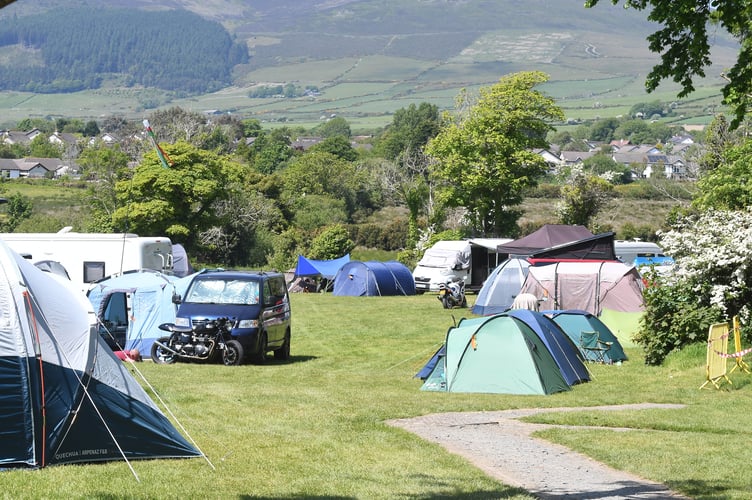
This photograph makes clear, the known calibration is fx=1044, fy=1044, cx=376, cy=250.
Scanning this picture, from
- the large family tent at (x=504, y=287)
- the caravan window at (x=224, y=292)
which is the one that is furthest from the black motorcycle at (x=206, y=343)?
the large family tent at (x=504, y=287)

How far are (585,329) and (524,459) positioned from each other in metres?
10.6

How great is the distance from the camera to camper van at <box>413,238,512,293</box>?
40.8 meters

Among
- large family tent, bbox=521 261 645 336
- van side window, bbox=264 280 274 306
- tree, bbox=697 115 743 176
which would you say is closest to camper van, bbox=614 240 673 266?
tree, bbox=697 115 743 176

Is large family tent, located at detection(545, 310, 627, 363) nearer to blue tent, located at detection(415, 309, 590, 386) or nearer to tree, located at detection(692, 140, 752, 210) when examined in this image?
blue tent, located at detection(415, 309, 590, 386)

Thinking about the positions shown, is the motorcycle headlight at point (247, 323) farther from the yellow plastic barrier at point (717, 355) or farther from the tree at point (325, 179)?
the tree at point (325, 179)

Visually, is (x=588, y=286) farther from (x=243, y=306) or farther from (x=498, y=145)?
(x=498, y=145)

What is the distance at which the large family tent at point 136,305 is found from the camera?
2048 centimetres

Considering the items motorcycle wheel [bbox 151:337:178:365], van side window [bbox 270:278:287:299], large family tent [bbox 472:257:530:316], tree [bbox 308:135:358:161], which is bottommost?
tree [bbox 308:135:358:161]

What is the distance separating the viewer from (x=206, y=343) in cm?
1859

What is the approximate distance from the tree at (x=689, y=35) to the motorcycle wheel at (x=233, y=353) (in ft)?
31.8

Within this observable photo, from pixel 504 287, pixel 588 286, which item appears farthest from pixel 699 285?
pixel 504 287

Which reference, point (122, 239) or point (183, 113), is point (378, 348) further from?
point (183, 113)

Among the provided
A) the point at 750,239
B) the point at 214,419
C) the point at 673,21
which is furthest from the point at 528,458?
the point at 750,239

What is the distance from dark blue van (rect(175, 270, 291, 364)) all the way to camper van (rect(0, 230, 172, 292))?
9.50 metres
